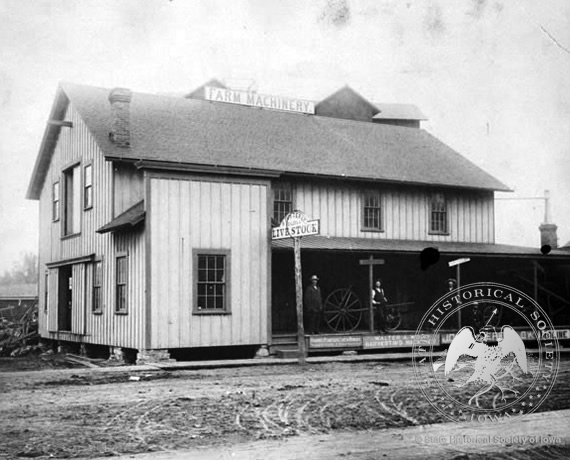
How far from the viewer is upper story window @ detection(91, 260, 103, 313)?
69.3 feet

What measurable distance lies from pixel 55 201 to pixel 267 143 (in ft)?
22.6

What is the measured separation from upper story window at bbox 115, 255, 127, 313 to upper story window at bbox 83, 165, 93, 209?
263 cm

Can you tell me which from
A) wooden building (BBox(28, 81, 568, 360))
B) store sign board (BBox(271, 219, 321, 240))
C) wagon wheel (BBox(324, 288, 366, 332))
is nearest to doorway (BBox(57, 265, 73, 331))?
wooden building (BBox(28, 81, 568, 360))

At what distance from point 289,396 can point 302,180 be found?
36.1 ft

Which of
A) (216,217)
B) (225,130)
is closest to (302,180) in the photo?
(225,130)

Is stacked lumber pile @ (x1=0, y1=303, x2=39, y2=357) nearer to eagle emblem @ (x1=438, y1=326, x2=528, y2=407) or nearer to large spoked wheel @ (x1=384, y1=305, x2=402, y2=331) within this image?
large spoked wheel @ (x1=384, y1=305, x2=402, y2=331)

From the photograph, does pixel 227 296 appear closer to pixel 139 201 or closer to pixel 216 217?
pixel 216 217

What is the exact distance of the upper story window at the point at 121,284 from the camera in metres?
19.5

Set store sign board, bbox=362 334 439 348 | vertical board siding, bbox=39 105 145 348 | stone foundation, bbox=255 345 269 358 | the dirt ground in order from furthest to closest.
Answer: store sign board, bbox=362 334 439 348 < stone foundation, bbox=255 345 269 358 < vertical board siding, bbox=39 105 145 348 < the dirt ground

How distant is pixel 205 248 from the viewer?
18.7 meters

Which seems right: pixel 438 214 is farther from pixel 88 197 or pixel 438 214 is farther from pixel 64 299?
pixel 64 299

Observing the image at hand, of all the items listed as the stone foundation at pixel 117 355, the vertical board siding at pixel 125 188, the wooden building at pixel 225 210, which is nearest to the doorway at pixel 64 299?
the wooden building at pixel 225 210

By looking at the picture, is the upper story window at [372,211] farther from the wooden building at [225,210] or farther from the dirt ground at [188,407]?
the dirt ground at [188,407]

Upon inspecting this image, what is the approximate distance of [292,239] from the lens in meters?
19.9
